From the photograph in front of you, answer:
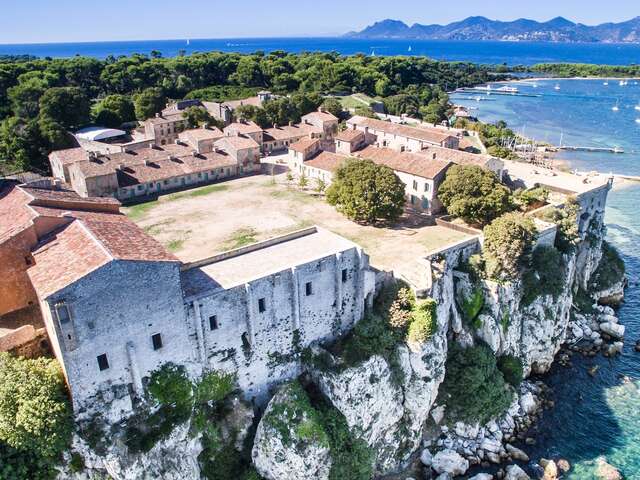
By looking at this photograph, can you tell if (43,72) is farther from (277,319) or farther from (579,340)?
(579,340)

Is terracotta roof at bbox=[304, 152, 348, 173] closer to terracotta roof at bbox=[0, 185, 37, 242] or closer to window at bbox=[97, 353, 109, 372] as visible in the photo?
terracotta roof at bbox=[0, 185, 37, 242]

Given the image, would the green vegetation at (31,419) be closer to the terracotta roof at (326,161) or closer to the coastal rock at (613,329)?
the terracotta roof at (326,161)

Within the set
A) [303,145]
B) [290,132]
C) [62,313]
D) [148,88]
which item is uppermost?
[148,88]

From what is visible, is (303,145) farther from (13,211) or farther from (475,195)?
(13,211)

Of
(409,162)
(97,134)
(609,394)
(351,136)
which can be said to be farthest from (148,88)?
(609,394)

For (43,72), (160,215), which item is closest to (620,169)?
(160,215)

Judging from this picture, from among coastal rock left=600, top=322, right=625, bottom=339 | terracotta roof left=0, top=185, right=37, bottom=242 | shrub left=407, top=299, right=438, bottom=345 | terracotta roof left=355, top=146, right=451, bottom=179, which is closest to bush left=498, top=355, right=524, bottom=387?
shrub left=407, top=299, right=438, bottom=345

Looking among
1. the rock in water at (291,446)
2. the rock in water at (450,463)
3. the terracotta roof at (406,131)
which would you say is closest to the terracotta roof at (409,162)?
the terracotta roof at (406,131)
